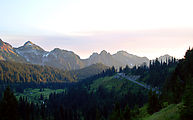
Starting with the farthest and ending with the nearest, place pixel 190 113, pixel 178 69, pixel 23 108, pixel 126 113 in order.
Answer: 1. pixel 23 108
2. pixel 178 69
3. pixel 126 113
4. pixel 190 113

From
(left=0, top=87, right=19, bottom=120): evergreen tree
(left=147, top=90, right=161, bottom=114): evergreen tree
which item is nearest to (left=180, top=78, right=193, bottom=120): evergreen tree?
(left=147, top=90, right=161, bottom=114): evergreen tree

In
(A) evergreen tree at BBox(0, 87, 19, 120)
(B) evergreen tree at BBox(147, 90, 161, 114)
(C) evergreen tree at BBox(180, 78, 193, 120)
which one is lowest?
(B) evergreen tree at BBox(147, 90, 161, 114)

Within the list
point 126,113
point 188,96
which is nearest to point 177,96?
point 126,113

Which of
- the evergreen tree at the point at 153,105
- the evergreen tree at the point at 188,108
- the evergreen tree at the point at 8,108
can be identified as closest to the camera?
the evergreen tree at the point at 188,108

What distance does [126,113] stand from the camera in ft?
→ 202

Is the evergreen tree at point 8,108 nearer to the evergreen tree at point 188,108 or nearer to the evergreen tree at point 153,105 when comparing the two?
the evergreen tree at point 188,108

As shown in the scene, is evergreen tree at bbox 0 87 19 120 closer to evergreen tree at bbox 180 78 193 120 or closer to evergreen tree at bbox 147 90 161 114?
evergreen tree at bbox 180 78 193 120

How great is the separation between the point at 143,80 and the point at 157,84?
1454 inches

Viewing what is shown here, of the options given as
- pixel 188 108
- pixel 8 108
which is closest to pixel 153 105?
pixel 188 108

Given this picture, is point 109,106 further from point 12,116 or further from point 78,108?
point 12,116

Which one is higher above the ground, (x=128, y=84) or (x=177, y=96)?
(x=177, y=96)

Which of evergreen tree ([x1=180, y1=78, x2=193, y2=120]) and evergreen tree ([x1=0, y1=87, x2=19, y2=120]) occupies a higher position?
evergreen tree ([x1=180, y1=78, x2=193, y2=120])

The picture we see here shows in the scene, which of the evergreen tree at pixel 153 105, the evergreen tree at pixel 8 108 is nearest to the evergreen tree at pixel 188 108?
the evergreen tree at pixel 153 105

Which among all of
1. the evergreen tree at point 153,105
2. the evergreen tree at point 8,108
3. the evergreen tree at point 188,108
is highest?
the evergreen tree at point 188,108
